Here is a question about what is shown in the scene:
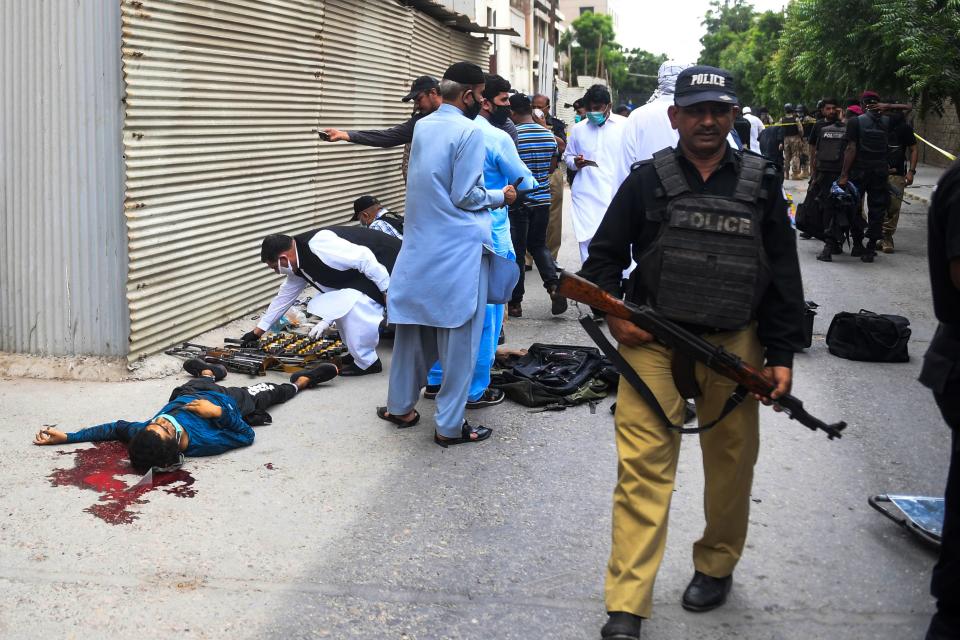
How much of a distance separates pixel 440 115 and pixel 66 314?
3.01 metres

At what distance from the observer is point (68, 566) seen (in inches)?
164

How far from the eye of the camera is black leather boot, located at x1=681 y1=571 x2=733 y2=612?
3.82 m

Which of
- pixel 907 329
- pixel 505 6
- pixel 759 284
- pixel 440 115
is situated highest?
pixel 505 6

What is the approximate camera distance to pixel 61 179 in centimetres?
677

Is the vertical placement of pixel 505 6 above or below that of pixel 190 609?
above

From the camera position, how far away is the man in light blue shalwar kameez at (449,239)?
5613 mm

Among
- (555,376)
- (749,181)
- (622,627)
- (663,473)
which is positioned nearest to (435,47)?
(555,376)

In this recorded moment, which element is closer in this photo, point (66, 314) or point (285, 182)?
point (66, 314)

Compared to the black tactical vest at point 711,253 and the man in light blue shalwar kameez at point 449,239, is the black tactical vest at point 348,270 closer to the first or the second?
the man in light blue shalwar kameez at point 449,239

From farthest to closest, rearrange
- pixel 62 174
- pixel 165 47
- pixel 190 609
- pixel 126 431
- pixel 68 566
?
pixel 165 47 < pixel 62 174 < pixel 126 431 < pixel 68 566 < pixel 190 609

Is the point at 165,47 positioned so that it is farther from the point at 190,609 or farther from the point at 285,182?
the point at 190,609

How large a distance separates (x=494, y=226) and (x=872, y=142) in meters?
7.10

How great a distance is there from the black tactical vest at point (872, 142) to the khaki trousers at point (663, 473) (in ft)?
30.6

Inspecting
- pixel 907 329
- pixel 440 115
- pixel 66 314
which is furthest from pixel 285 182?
pixel 907 329
